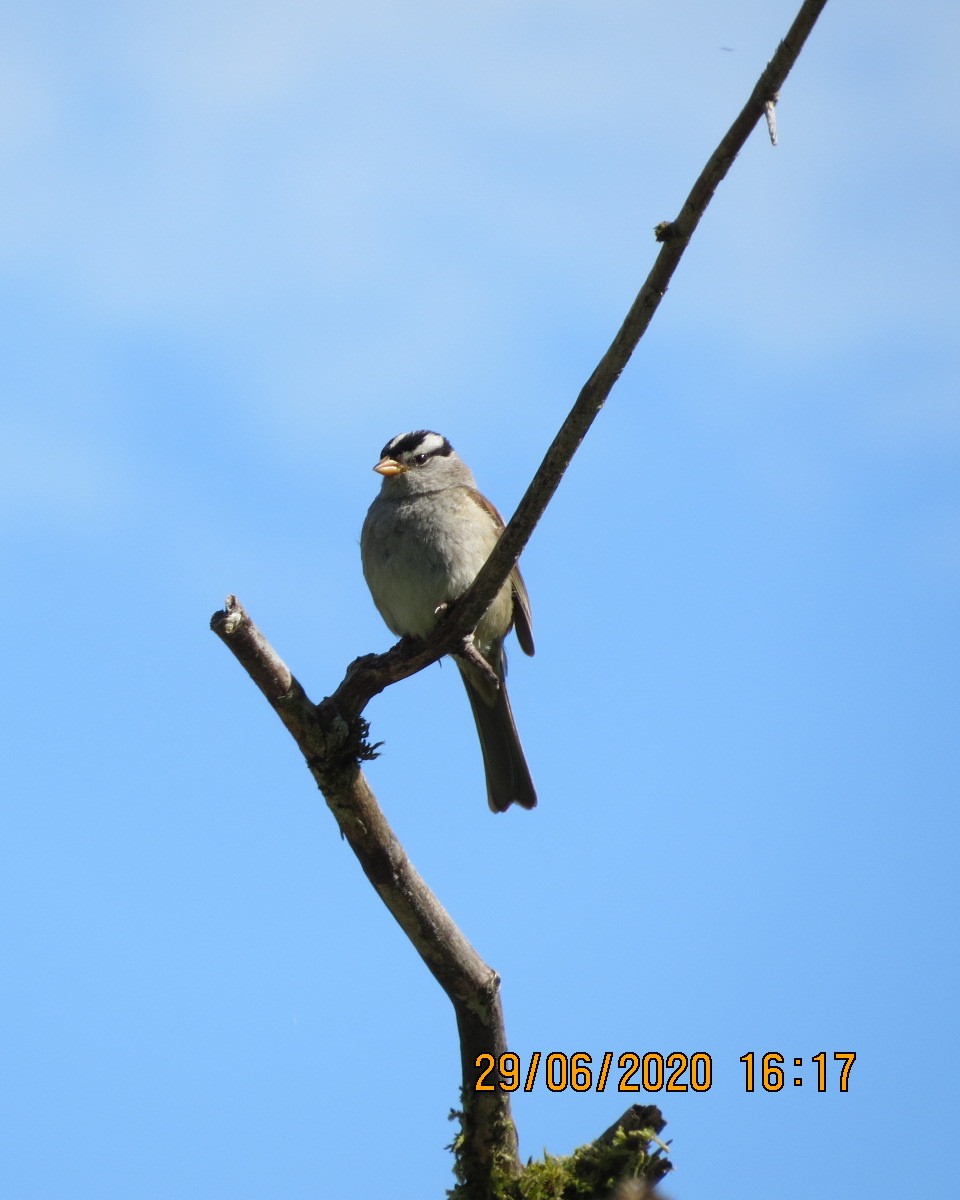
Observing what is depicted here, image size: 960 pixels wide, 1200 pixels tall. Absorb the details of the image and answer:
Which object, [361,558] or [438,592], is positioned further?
[361,558]

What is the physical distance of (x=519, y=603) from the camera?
6598mm

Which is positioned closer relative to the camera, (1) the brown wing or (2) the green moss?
(2) the green moss

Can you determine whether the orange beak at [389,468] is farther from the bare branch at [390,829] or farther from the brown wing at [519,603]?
the bare branch at [390,829]

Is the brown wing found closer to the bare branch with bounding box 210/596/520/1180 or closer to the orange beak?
the orange beak

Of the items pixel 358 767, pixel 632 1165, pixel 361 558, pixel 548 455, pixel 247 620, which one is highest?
pixel 361 558

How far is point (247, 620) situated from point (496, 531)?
2181mm

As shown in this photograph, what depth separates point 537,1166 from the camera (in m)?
4.80

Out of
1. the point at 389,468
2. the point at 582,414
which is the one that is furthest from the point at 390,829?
the point at 389,468

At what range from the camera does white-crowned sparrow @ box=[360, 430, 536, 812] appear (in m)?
6.28

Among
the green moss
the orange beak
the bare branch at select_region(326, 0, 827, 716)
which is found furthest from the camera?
the orange beak

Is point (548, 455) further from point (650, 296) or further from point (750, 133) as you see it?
point (750, 133)

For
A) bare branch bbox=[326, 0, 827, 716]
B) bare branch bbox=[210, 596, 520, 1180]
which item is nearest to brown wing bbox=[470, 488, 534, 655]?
bare branch bbox=[326, 0, 827, 716]

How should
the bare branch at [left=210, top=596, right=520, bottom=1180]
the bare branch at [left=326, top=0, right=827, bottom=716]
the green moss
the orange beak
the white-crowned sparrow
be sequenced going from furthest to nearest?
the orange beak < the white-crowned sparrow < the bare branch at [left=210, top=596, right=520, bottom=1180] < the green moss < the bare branch at [left=326, top=0, right=827, bottom=716]

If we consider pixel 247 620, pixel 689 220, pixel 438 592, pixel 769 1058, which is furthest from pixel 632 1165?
pixel 689 220
